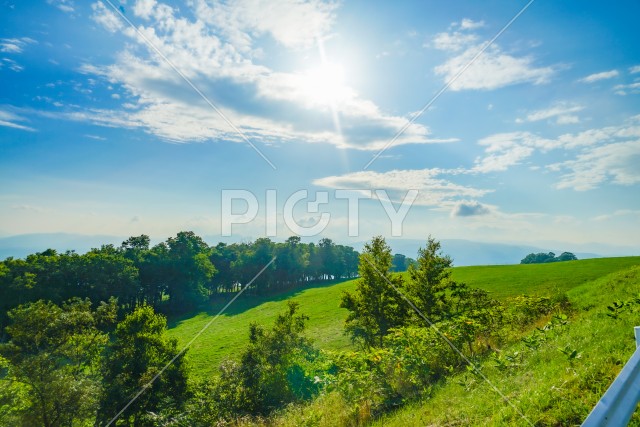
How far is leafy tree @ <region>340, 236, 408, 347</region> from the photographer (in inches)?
826

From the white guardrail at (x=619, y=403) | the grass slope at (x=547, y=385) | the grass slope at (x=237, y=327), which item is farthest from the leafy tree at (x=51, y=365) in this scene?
the white guardrail at (x=619, y=403)

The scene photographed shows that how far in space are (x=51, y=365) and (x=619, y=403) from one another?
25.2m

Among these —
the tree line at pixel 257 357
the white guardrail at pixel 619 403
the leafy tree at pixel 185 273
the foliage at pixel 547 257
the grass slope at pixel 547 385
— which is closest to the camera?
the white guardrail at pixel 619 403

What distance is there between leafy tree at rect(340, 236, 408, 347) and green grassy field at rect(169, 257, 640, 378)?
14732mm

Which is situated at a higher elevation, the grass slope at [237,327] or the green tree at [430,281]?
the green tree at [430,281]

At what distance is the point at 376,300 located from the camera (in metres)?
21.2

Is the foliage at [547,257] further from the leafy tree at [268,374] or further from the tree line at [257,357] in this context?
the leafy tree at [268,374]

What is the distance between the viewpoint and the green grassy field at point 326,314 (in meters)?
42.0

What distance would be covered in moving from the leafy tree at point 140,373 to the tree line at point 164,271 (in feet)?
180

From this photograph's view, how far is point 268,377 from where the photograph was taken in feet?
55.1

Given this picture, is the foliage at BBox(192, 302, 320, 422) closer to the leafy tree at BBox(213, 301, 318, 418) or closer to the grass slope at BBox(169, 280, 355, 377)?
the leafy tree at BBox(213, 301, 318, 418)

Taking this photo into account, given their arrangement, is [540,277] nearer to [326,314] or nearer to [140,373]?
[326,314]

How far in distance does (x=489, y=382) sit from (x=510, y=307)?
10.8m

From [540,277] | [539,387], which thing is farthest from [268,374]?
[540,277]
